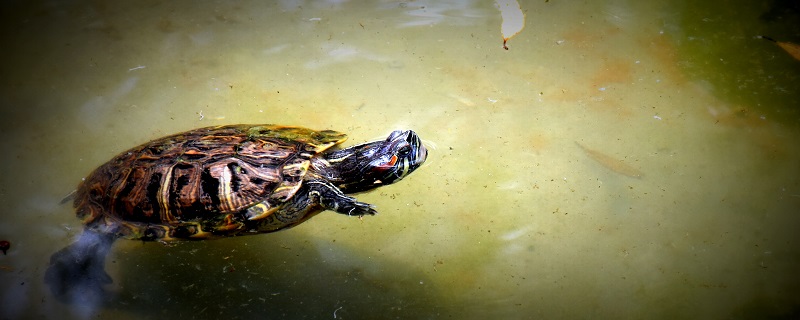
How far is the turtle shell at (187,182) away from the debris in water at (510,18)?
2097mm

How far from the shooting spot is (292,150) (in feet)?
9.70

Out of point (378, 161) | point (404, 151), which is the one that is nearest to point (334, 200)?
point (378, 161)

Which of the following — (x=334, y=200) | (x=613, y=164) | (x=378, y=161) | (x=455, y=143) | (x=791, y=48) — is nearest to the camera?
(x=334, y=200)

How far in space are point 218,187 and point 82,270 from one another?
106 cm

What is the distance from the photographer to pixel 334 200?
287 centimetres

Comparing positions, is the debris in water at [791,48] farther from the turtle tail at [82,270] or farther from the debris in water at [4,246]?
the debris in water at [4,246]

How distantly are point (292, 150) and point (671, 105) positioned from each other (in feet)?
8.89

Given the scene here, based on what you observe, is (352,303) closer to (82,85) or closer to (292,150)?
(292,150)

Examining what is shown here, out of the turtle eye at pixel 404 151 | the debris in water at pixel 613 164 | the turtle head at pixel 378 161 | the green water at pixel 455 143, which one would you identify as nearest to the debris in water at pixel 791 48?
the green water at pixel 455 143

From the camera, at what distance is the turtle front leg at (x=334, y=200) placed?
111 inches

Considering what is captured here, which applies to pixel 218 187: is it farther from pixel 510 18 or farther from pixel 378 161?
pixel 510 18

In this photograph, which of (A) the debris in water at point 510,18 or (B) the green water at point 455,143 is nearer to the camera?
(B) the green water at point 455,143

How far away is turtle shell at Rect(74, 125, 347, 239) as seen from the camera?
8.78 ft

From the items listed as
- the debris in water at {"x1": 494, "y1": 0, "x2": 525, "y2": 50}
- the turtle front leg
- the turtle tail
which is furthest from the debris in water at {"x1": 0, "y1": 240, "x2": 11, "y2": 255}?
the debris in water at {"x1": 494, "y1": 0, "x2": 525, "y2": 50}
